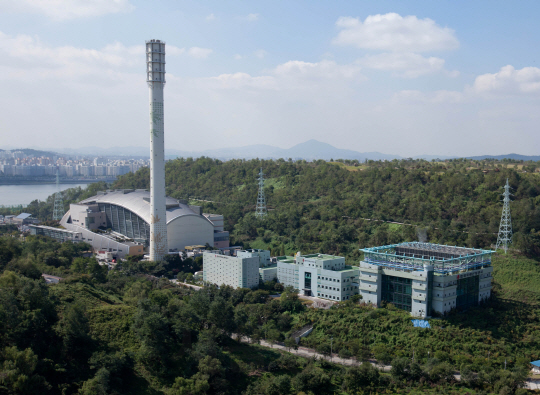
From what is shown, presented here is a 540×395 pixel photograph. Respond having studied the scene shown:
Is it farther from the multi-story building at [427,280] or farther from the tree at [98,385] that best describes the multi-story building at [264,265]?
the tree at [98,385]

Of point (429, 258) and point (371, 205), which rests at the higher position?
point (371, 205)

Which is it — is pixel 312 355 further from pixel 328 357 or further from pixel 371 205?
pixel 371 205

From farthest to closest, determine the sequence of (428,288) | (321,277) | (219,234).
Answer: (219,234) < (321,277) < (428,288)

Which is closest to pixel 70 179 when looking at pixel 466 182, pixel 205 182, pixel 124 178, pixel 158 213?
pixel 124 178

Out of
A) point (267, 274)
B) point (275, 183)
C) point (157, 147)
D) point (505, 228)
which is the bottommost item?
point (267, 274)

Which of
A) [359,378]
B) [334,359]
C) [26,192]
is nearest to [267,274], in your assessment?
[334,359]

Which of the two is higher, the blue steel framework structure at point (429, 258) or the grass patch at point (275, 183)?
the grass patch at point (275, 183)

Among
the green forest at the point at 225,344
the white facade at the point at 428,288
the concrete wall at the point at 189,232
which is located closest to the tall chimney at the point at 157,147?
the concrete wall at the point at 189,232
